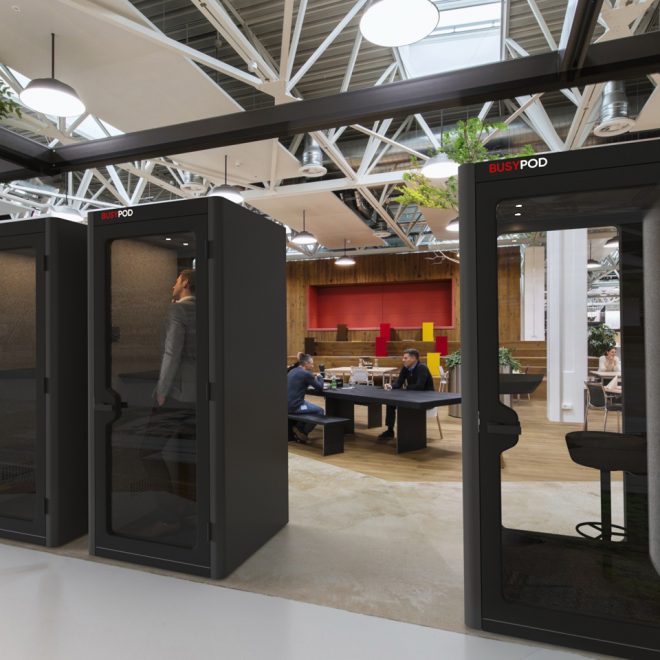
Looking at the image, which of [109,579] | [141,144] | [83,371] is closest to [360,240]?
[141,144]

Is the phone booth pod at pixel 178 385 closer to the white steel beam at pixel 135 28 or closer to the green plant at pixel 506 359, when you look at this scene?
the green plant at pixel 506 359

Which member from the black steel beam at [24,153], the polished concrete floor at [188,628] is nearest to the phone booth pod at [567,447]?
the polished concrete floor at [188,628]

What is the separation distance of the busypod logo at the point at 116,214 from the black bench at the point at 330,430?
425cm

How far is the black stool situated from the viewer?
8.80 feet

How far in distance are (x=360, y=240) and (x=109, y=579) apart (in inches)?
504

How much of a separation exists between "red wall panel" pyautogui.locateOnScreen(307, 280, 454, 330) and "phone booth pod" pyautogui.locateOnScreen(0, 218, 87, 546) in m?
15.6

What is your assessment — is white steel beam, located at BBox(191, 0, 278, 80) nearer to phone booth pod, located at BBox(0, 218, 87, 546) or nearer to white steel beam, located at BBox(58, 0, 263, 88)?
white steel beam, located at BBox(58, 0, 263, 88)

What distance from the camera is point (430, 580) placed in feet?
10.3

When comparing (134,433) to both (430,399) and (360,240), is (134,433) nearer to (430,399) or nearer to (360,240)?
(430,399)

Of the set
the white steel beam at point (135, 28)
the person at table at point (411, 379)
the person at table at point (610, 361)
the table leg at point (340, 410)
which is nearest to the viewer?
the person at table at point (610, 361)

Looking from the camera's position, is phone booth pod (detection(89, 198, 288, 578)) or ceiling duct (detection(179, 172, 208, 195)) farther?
ceiling duct (detection(179, 172, 208, 195))

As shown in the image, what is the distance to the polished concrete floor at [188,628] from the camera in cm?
240

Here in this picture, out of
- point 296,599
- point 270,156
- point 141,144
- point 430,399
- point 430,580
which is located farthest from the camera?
point 270,156

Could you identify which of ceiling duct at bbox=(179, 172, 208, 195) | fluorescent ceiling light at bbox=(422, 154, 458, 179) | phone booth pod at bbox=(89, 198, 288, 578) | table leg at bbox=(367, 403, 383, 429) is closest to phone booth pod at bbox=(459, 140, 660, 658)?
phone booth pod at bbox=(89, 198, 288, 578)
